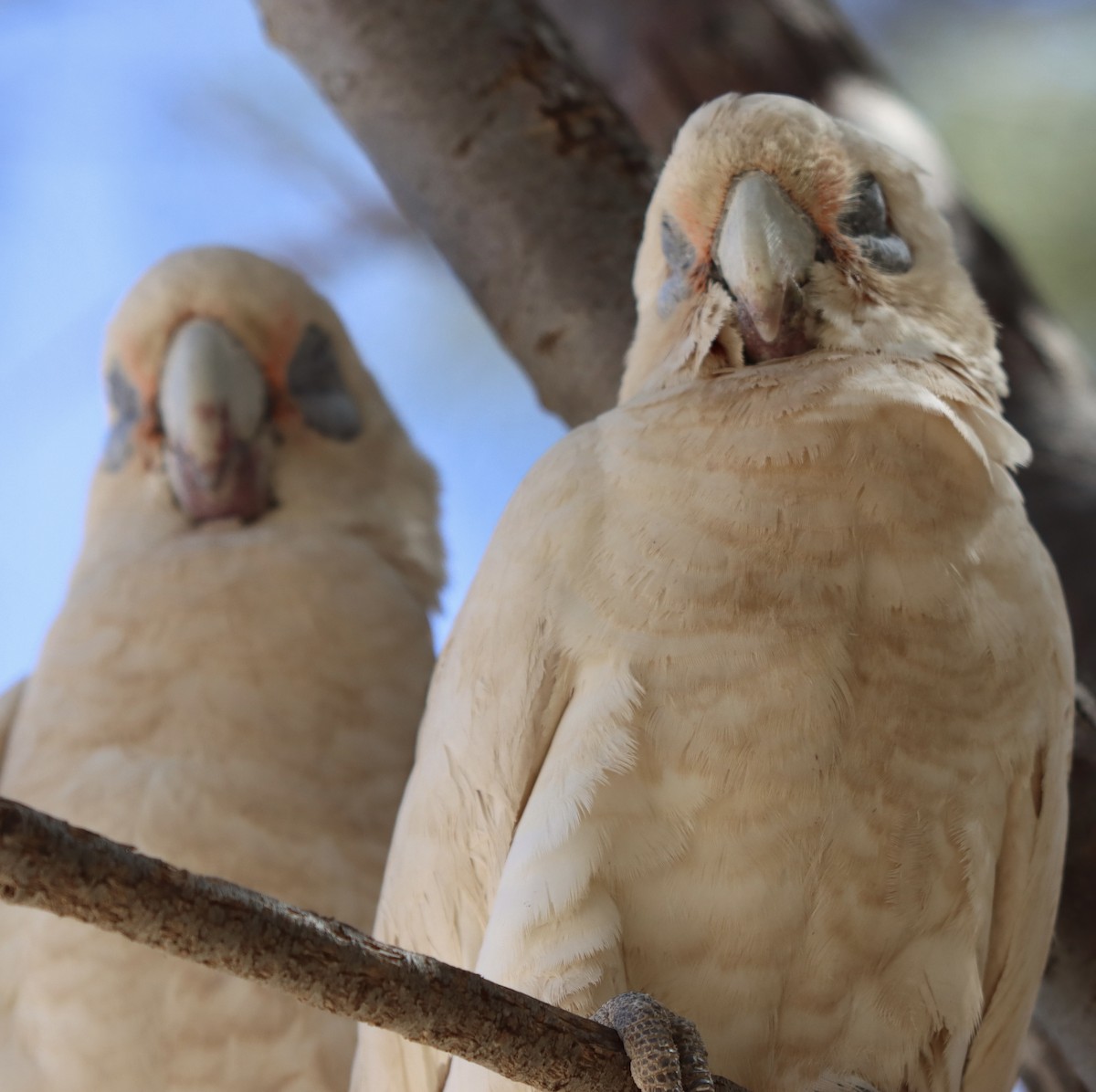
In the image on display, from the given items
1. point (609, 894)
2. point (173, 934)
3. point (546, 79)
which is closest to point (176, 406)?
point (546, 79)

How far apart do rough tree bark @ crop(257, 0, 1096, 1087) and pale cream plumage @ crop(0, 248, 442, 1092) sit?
468 mm

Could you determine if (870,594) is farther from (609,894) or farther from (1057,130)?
(1057,130)

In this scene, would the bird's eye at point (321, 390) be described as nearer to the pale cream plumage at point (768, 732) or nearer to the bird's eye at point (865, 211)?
the pale cream plumage at point (768, 732)

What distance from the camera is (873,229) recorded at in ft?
7.30

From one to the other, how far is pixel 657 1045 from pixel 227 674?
1.43 meters

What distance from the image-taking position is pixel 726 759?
5.63 ft

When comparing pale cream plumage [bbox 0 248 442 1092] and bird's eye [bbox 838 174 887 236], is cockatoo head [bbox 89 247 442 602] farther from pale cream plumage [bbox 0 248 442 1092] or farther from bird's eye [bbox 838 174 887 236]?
bird's eye [bbox 838 174 887 236]

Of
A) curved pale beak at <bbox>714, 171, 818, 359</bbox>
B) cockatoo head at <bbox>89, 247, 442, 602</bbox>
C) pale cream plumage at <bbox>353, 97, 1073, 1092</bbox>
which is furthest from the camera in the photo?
cockatoo head at <bbox>89, 247, 442, 602</bbox>

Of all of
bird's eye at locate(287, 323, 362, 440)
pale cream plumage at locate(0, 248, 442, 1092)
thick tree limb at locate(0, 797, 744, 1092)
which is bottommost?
pale cream plumage at locate(0, 248, 442, 1092)

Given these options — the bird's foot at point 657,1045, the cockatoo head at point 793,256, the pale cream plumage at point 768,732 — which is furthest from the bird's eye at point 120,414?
Result: the bird's foot at point 657,1045

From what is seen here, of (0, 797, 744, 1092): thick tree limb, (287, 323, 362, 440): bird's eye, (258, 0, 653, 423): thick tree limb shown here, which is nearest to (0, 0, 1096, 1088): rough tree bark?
(258, 0, 653, 423): thick tree limb

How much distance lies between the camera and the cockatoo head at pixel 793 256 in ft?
6.81

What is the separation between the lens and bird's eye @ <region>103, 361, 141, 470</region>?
10.2 ft

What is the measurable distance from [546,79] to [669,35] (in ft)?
2.52
